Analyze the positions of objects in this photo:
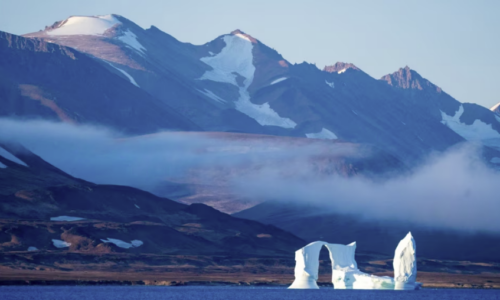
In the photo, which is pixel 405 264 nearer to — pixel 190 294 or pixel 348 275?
pixel 348 275

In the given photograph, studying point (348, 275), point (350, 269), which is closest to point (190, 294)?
point (348, 275)

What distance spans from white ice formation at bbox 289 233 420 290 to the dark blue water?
63.4 inches

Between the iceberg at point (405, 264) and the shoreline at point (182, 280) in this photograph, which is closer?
the iceberg at point (405, 264)

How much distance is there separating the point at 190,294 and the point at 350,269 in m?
21.7

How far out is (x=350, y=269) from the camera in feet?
431

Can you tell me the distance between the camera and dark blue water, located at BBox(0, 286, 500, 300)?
400 ft

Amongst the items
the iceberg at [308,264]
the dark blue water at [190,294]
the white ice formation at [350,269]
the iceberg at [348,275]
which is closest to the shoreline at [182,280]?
the dark blue water at [190,294]

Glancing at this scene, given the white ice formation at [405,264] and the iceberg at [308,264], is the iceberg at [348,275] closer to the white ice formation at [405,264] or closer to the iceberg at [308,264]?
the iceberg at [308,264]

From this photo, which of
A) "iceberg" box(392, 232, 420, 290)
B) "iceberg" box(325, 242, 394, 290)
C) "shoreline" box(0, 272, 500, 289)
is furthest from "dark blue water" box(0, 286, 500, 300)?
"shoreline" box(0, 272, 500, 289)

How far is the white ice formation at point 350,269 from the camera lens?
124062 mm

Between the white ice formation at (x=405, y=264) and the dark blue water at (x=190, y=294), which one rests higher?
the white ice formation at (x=405, y=264)

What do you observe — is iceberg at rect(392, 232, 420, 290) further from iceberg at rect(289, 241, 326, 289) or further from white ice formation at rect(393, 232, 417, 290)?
iceberg at rect(289, 241, 326, 289)

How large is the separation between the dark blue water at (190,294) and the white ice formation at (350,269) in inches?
63.4

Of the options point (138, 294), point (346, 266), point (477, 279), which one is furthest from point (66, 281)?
point (477, 279)
